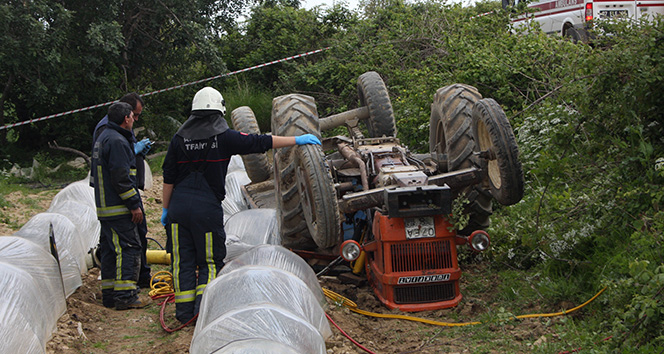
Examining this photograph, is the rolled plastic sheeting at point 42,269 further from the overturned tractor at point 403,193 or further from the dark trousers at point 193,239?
the overturned tractor at point 403,193

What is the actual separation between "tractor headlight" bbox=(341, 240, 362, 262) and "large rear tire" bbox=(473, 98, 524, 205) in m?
1.20

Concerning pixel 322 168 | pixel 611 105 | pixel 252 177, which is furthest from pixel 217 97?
pixel 252 177

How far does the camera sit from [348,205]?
5.12 meters

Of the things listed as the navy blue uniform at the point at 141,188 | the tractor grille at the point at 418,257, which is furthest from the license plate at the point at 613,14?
the navy blue uniform at the point at 141,188

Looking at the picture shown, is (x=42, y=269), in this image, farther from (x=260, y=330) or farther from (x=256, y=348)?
(x=256, y=348)

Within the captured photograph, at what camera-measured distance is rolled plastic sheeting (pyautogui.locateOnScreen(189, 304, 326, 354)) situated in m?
3.21

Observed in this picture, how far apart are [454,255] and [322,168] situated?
1.24m

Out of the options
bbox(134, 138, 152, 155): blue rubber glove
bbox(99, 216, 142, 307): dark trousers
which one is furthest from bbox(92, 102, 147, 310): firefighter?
bbox(134, 138, 152, 155): blue rubber glove

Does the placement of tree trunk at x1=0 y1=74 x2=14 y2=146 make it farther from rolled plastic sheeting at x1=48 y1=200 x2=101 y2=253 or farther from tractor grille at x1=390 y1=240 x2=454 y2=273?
tractor grille at x1=390 y1=240 x2=454 y2=273

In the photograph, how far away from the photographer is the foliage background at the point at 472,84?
429 cm

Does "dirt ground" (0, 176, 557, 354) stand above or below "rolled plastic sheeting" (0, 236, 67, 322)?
below

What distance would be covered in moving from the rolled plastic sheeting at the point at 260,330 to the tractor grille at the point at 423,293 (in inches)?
63.9

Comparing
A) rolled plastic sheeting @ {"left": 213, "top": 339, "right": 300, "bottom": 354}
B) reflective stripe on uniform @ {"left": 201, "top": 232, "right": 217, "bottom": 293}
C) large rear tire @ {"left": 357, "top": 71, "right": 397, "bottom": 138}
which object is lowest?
reflective stripe on uniform @ {"left": 201, "top": 232, "right": 217, "bottom": 293}

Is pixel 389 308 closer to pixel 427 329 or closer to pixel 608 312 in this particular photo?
pixel 427 329
